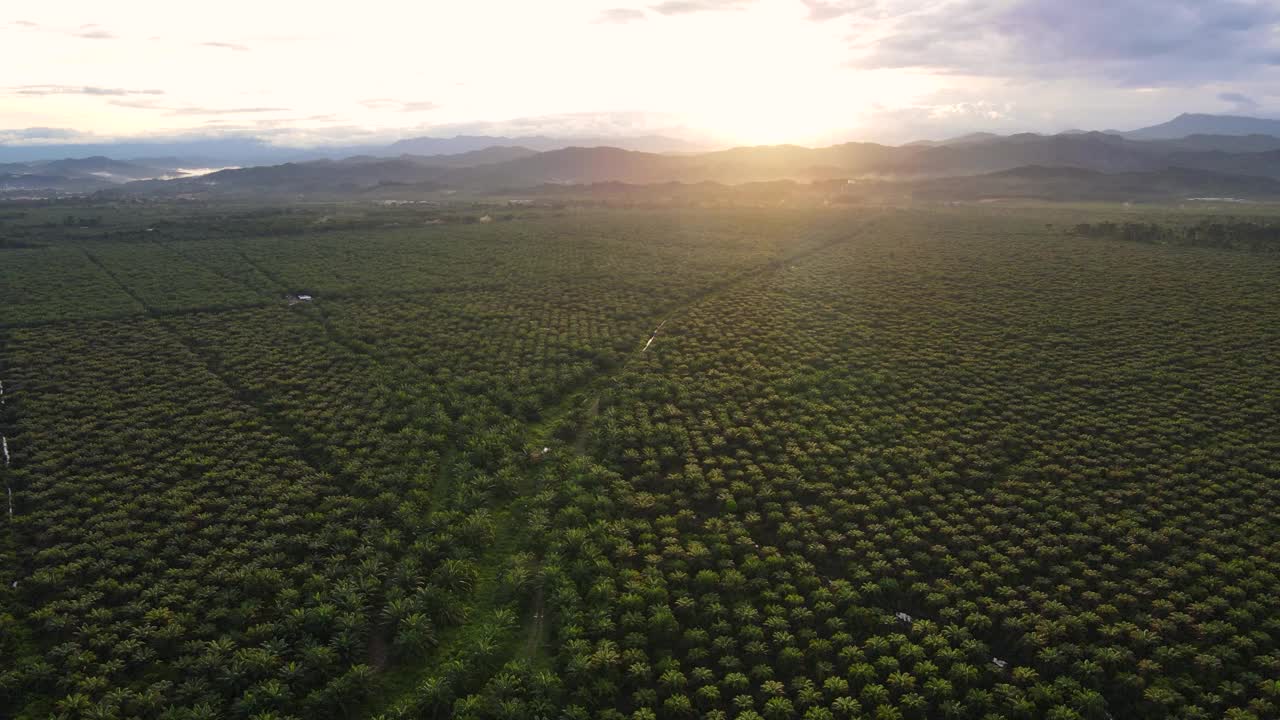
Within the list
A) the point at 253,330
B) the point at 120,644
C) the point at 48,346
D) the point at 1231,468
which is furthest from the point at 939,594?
the point at 48,346

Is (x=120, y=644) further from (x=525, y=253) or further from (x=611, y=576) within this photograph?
(x=525, y=253)

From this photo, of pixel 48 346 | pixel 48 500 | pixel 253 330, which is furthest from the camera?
pixel 253 330

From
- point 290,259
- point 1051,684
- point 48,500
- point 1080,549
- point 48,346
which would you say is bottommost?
point 1051,684

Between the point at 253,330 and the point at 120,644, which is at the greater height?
the point at 253,330

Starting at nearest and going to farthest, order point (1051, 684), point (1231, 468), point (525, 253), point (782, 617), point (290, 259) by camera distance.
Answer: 1. point (1051, 684)
2. point (782, 617)
3. point (1231, 468)
4. point (290, 259)
5. point (525, 253)

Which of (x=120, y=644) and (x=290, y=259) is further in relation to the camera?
(x=290, y=259)

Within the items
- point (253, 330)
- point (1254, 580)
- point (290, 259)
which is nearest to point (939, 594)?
point (1254, 580)
